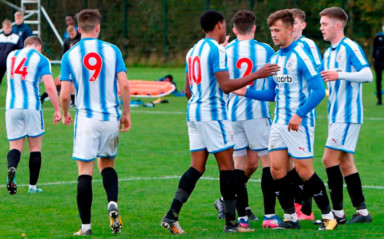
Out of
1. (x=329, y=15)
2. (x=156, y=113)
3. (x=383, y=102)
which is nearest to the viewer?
(x=329, y=15)

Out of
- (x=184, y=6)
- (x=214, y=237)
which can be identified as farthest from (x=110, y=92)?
(x=184, y=6)

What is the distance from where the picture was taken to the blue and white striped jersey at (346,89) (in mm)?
7922

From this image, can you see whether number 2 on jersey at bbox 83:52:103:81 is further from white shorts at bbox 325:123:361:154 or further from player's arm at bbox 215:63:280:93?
white shorts at bbox 325:123:361:154

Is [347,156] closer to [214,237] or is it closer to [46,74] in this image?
[214,237]

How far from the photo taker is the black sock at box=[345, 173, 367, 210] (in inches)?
320

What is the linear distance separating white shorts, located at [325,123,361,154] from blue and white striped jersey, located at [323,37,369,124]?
0.05 meters

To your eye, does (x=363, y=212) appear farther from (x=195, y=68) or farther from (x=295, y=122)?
(x=195, y=68)

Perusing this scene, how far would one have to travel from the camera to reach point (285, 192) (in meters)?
7.62

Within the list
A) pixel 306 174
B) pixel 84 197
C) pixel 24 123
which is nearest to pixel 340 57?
pixel 306 174

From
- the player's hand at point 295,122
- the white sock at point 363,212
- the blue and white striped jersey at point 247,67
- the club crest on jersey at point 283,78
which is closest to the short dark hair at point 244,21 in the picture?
the blue and white striped jersey at point 247,67

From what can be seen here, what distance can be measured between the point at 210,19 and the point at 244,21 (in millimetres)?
686

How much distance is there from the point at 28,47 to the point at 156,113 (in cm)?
989

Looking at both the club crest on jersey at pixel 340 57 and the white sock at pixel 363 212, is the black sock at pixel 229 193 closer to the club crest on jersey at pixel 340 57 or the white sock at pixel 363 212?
the white sock at pixel 363 212

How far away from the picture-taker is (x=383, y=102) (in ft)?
74.3
